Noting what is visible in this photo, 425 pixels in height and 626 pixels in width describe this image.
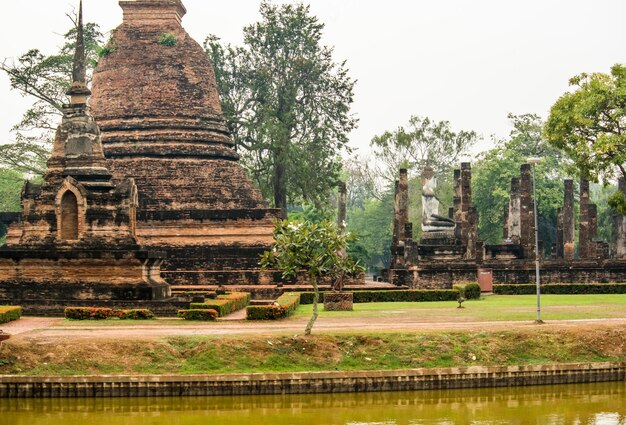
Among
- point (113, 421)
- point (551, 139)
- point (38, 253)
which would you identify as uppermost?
point (551, 139)

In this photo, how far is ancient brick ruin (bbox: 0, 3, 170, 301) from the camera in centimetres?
3591

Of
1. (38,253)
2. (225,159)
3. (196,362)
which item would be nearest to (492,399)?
(196,362)

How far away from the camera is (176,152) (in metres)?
48.7

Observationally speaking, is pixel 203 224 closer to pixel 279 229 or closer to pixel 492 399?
pixel 279 229

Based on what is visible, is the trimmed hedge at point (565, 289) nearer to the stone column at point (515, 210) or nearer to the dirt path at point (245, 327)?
the stone column at point (515, 210)

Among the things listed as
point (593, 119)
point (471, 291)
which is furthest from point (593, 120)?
point (471, 291)

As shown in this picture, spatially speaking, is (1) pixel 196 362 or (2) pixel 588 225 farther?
(2) pixel 588 225

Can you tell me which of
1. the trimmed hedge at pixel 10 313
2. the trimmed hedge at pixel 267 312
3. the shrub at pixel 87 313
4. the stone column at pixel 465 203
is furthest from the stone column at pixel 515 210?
the trimmed hedge at pixel 10 313

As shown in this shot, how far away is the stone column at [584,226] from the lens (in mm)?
55625

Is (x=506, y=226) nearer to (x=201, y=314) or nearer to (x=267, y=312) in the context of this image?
(x=267, y=312)

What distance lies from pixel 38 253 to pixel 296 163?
24.5m

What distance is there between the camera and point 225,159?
49969 millimetres

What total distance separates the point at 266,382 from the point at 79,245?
13.7 meters

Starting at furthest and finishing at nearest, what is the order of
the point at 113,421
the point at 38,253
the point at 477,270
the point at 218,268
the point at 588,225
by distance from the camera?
the point at 588,225
the point at 477,270
the point at 218,268
the point at 38,253
the point at 113,421
